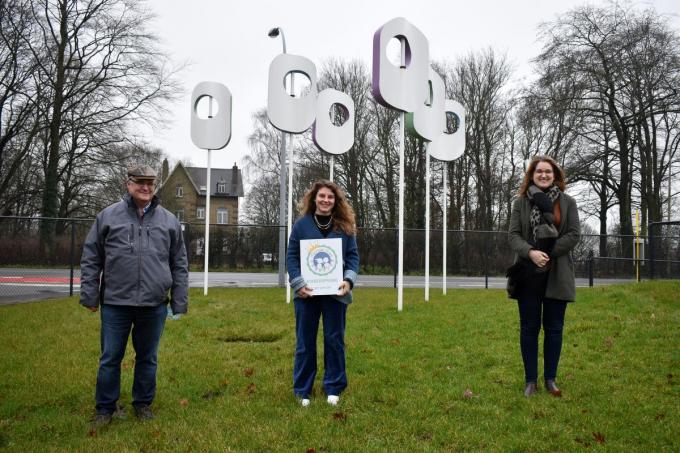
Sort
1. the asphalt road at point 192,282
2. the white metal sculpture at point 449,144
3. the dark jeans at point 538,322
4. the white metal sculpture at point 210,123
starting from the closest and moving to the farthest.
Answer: the dark jeans at point 538,322 → the white metal sculpture at point 210,123 → the white metal sculpture at point 449,144 → the asphalt road at point 192,282

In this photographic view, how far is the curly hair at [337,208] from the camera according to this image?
4750mm

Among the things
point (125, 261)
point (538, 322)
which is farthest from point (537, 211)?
point (125, 261)

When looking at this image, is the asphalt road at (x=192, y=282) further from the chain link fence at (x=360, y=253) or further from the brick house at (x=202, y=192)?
the brick house at (x=202, y=192)

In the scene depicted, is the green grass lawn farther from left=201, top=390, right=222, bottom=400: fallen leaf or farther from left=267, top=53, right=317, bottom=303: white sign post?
left=267, top=53, right=317, bottom=303: white sign post

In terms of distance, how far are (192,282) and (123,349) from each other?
37.6 ft

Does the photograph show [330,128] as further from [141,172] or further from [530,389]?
[530,389]

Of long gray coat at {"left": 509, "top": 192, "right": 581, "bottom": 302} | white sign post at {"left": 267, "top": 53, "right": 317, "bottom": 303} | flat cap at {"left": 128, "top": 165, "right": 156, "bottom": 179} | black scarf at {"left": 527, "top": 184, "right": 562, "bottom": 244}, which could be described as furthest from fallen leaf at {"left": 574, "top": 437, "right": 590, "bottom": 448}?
white sign post at {"left": 267, "top": 53, "right": 317, "bottom": 303}

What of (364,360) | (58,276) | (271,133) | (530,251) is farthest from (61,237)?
(271,133)

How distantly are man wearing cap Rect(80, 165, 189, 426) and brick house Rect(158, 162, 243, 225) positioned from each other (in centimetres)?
5105

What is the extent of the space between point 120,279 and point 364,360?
10.4 ft

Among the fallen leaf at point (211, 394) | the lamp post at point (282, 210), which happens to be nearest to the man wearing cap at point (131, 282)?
the fallen leaf at point (211, 394)

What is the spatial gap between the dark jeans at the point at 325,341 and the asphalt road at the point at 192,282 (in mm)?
9488

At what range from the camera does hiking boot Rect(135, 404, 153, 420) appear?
14.4ft

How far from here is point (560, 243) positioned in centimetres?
481
